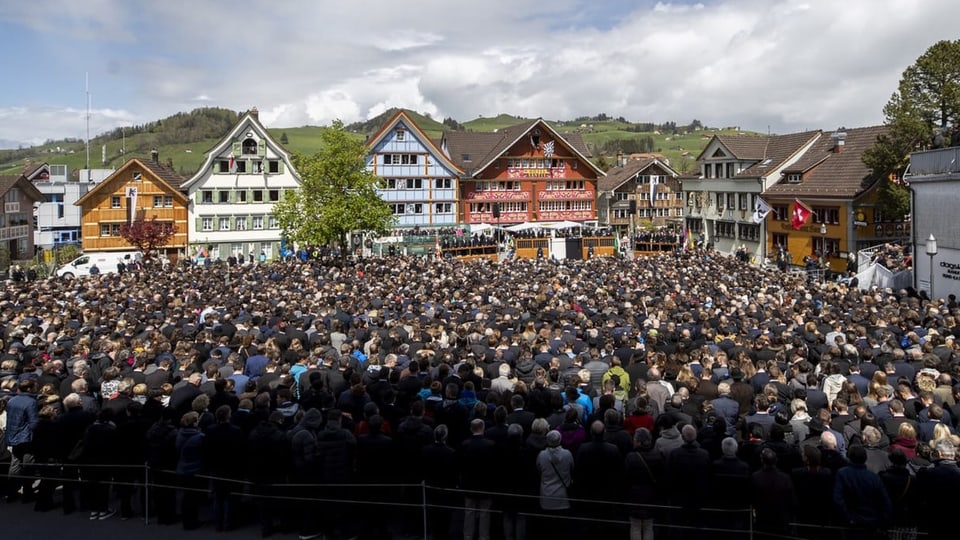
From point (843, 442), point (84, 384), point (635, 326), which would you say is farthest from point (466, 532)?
point (635, 326)

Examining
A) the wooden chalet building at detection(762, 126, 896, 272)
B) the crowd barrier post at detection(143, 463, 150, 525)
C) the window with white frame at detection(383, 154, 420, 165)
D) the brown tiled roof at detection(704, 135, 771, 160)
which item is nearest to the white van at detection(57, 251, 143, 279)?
the window with white frame at detection(383, 154, 420, 165)

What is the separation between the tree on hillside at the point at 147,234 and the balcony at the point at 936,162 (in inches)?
1638

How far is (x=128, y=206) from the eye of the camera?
2032 inches

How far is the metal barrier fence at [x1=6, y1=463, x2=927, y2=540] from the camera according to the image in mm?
7238

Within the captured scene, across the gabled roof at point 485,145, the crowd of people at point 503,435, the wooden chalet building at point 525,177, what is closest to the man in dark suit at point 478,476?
the crowd of people at point 503,435

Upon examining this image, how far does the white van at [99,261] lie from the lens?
41.2m

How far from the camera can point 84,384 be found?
977cm

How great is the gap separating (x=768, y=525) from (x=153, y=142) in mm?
157419

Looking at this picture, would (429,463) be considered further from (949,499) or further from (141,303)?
(141,303)

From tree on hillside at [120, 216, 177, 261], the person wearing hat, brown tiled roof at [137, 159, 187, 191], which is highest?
brown tiled roof at [137, 159, 187, 191]

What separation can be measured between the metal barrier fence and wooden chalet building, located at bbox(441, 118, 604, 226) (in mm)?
52915

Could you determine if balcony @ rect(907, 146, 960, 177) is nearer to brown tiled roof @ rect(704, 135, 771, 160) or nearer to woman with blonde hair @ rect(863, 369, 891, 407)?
woman with blonde hair @ rect(863, 369, 891, 407)

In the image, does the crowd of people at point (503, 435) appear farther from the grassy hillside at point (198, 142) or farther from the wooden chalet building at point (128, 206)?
the grassy hillside at point (198, 142)

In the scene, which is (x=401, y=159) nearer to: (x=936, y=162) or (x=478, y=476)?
(x=936, y=162)
